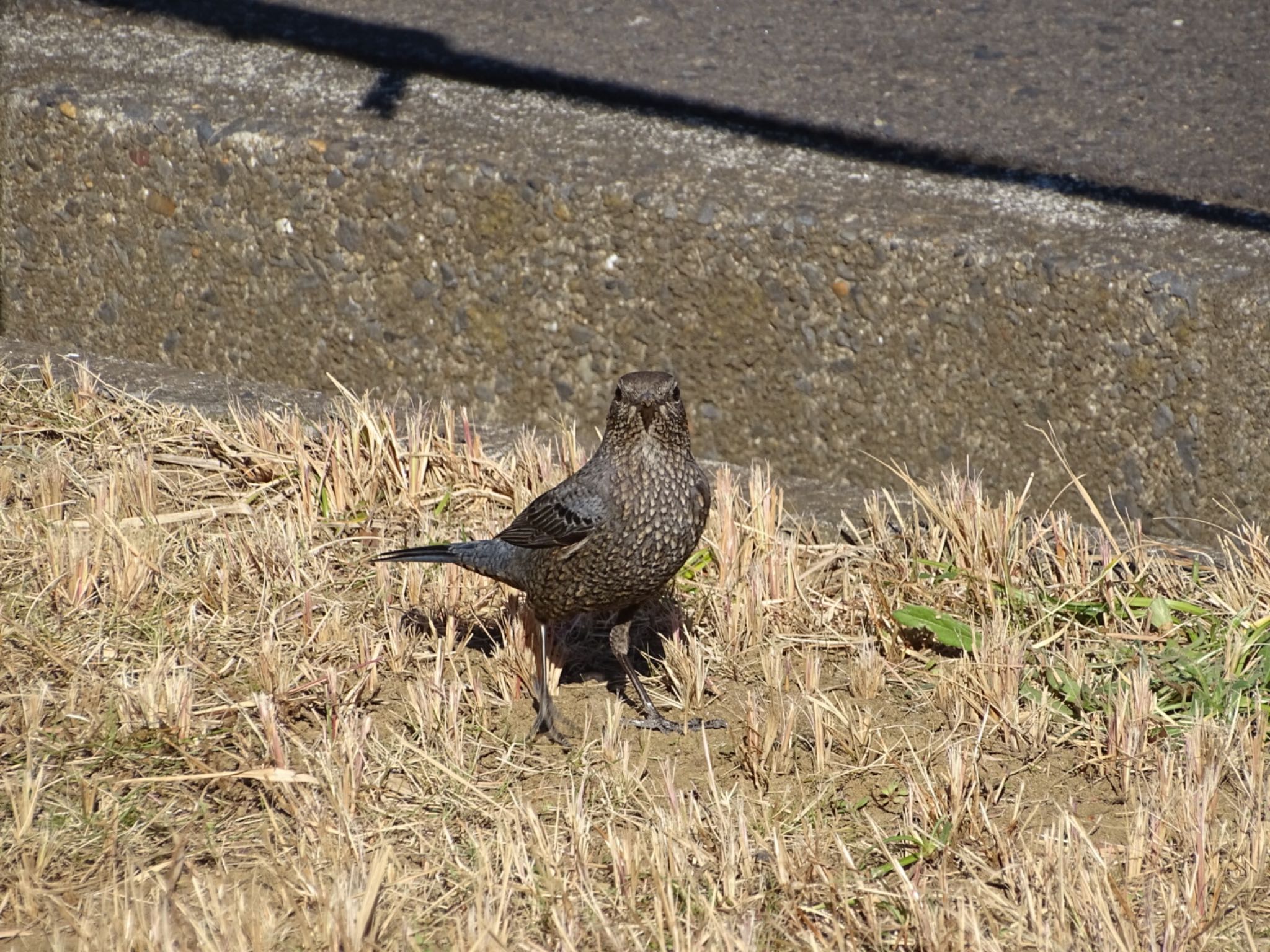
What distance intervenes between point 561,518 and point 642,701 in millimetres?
550

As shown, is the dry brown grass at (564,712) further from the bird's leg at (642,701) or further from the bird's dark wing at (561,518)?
the bird's dark wing at (561,518)

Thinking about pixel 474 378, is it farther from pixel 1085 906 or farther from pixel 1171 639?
pixel 1085 906

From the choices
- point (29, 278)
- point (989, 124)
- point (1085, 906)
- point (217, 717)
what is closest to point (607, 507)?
point (217, 717)

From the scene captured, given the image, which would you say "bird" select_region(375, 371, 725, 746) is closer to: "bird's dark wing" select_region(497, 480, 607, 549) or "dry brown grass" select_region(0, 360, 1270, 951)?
"bird's dark wing" select_region(497, 480, 607, 549)

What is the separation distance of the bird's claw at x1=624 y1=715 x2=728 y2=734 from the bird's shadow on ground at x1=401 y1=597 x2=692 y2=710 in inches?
7.2

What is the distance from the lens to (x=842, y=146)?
19.0 ft

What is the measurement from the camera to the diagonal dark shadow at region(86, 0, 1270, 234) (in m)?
5.39

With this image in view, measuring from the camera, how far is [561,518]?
4.01m

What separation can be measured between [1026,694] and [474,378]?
2424 millimetres

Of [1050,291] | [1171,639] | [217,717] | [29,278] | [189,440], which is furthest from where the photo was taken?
[29,278]

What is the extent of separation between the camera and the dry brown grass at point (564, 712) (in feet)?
10.5

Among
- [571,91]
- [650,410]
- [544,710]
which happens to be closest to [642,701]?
[544,710]

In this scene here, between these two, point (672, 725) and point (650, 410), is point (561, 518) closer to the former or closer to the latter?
point (650, 410)

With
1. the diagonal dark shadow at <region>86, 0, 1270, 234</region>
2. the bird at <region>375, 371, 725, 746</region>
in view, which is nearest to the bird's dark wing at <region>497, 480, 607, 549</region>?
the bird at <region>375, 371, 725, 746</region>
